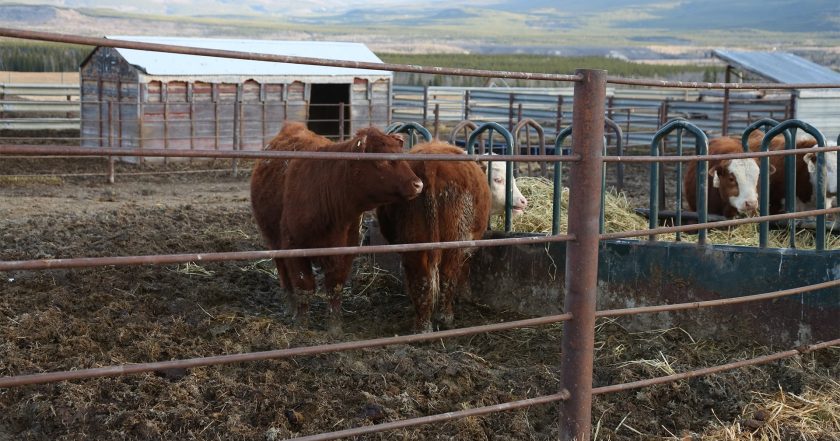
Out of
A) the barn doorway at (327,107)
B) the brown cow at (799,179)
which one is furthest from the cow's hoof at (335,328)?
the barn doorway at (327,107)

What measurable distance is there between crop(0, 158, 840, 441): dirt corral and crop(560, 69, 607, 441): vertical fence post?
0.81 metres

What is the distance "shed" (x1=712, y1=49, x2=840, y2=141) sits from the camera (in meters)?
21.4

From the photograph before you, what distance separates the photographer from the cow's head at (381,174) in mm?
5602

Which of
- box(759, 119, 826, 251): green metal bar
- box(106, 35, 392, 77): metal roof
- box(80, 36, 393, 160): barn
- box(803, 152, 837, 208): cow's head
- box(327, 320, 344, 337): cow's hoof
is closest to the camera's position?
box(759, 119, 826, 251): green metal bar

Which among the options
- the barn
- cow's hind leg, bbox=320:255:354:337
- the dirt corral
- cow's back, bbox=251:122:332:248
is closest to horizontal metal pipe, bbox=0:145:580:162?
the dirt corral

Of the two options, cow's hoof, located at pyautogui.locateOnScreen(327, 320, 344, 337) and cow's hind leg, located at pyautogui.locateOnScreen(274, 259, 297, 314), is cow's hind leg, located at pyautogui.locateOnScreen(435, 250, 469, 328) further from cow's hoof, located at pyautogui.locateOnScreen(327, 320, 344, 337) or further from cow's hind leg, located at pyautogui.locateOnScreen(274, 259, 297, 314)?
cow's hind leg, located at pyautogui.locateOnScreen(274, 259, 297, 314)

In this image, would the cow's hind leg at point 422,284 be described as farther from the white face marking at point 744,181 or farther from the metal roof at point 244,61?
the metal roof at point 244,61

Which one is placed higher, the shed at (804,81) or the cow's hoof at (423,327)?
the shed at (804,81)

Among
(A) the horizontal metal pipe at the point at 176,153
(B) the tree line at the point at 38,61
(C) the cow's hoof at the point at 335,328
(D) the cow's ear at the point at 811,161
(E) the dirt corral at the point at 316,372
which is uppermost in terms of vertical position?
(B) the tree line at the point at 38,61

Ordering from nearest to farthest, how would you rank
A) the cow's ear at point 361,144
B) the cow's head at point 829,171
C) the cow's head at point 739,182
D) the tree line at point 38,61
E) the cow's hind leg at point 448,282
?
the cow's ear at point 361,144
the cow's hind leg at point 448,282
the cow's head at point 829,171
the cow's head at point 739,182
the tree line at point 38,61

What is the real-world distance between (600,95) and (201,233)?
6736 mm

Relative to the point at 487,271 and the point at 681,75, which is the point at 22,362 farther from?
the point at 681,75

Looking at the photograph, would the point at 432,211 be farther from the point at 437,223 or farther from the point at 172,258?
the point at 172,258

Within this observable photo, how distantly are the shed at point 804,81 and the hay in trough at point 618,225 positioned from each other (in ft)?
45.1
